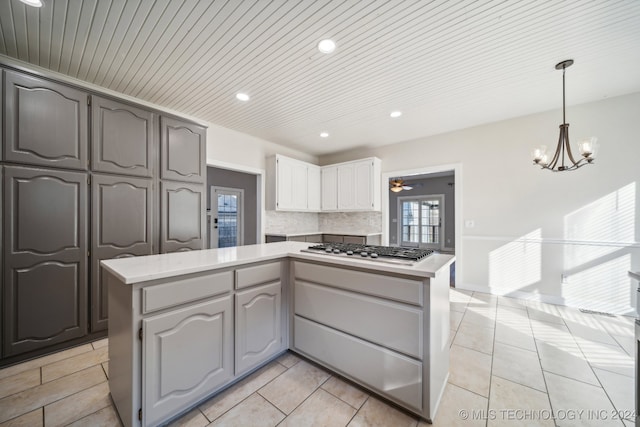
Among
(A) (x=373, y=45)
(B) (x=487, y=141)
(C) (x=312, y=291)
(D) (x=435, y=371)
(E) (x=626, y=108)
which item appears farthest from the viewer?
(B) (x=487, y=141)

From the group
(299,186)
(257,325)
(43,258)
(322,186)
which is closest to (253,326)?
(257,325)

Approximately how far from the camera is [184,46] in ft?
6.61

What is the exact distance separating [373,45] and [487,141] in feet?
9.00

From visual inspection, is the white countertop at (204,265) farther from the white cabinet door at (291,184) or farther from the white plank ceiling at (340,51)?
the white cabinet door at (291,184)

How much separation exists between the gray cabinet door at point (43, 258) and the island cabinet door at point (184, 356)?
1.53m

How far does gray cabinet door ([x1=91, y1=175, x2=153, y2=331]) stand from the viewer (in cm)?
220

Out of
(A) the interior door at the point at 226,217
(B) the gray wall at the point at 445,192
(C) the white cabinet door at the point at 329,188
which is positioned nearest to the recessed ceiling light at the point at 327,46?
(C) the white cabinet door at the point at 329,188

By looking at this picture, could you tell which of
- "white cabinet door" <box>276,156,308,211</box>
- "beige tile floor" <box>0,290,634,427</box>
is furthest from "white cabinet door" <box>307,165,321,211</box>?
"beige tile floor" <box>0,290,634,427</box>

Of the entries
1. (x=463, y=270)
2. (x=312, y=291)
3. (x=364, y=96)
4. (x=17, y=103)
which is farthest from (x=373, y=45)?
(x=463, y=270)

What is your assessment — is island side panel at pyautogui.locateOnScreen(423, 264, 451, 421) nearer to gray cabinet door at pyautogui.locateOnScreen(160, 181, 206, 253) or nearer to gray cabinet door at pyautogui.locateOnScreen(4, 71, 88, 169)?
gray cabinet door at pyautogui.locateOnScreen(160, 181, 206, 253)

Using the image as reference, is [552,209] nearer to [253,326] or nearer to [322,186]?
[322,186]

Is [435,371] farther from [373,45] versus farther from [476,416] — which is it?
[373,45]

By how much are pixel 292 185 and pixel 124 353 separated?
3599 millimetres

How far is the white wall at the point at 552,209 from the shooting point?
2875mm
